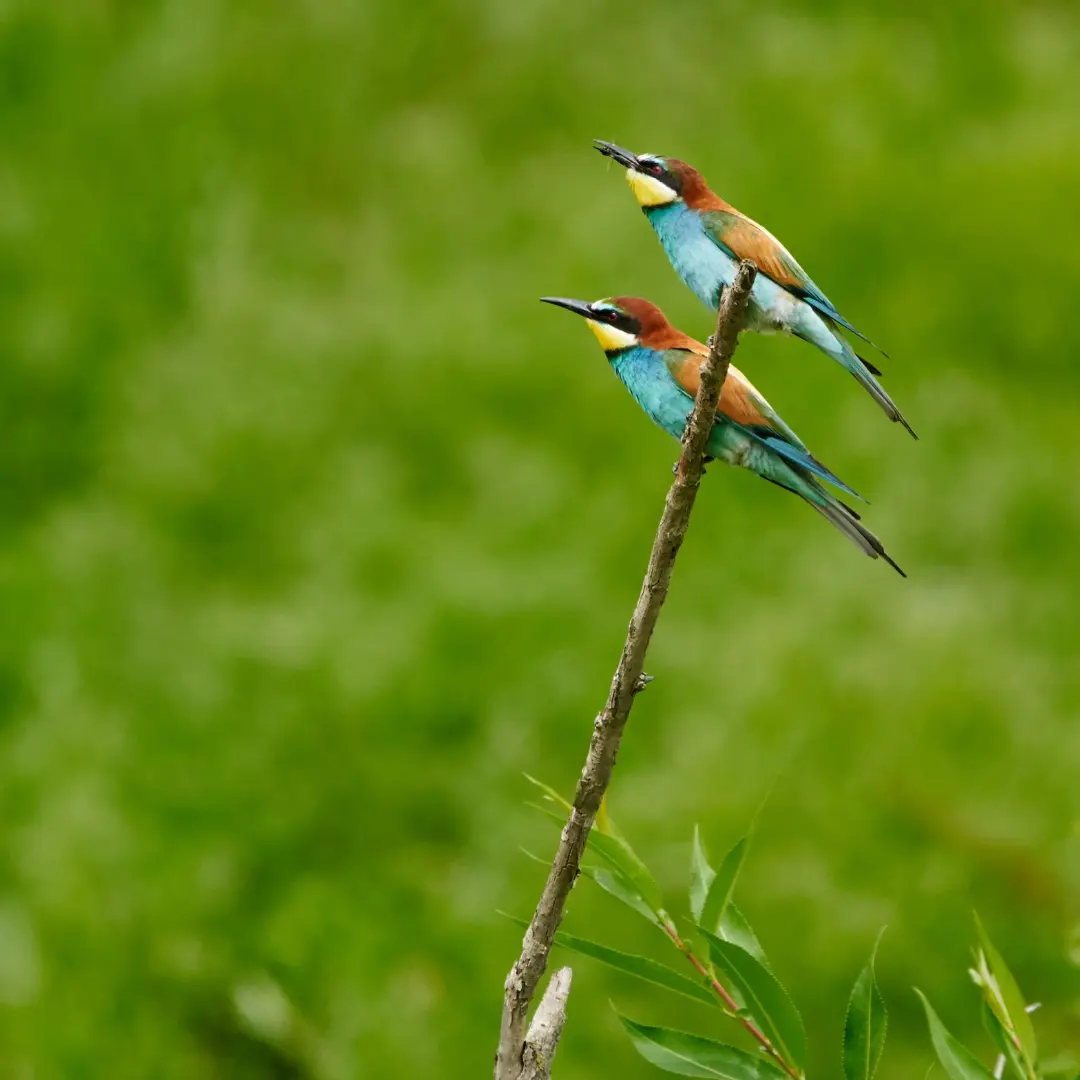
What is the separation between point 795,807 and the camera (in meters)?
3.56

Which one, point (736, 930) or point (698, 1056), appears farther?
point (736, 930)

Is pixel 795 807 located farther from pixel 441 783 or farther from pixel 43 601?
pixel 43 601

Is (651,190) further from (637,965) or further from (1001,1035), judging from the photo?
(1001,1035)

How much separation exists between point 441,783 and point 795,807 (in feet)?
2.86

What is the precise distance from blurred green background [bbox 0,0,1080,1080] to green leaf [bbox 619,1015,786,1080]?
202cm

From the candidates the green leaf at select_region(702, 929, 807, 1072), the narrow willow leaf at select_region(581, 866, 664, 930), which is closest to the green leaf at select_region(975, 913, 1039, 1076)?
the green leaf at select_region(702, 929, 807, 1072)

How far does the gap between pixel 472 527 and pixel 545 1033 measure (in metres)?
2.96

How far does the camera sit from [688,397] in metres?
1.59

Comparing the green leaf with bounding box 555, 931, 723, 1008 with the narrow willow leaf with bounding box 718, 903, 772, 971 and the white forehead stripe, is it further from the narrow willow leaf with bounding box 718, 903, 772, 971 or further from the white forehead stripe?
the white forehead stripe

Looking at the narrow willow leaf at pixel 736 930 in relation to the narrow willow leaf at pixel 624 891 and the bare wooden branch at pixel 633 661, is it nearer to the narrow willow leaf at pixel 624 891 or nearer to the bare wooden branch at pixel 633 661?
the narrow willow leaf at pixel 624 891

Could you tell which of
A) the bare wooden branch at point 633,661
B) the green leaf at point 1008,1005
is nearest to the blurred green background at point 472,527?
the green leaf at point 1008,1005

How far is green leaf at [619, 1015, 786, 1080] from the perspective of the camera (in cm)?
130

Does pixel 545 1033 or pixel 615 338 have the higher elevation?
pixel 615 338

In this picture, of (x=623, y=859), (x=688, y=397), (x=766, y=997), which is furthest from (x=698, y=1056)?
(x=688, y=397)
